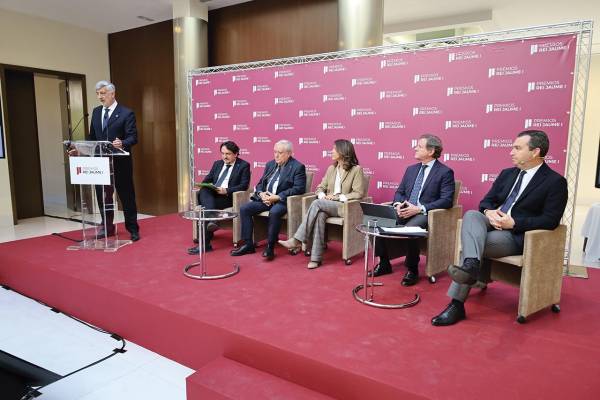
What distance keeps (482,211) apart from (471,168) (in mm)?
1043

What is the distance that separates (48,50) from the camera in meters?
6.50

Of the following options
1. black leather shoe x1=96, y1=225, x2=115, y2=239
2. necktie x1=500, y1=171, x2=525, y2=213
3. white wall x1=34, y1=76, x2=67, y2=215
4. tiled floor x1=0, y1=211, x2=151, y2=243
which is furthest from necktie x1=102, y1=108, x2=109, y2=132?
white wall x1=34, y1=76, x2=67, y2=215

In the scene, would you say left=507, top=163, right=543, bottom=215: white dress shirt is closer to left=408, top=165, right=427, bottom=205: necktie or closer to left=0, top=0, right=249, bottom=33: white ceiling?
left=408, top=165, right=427, bottom=205: necktie

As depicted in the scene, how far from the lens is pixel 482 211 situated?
2828 millimetres

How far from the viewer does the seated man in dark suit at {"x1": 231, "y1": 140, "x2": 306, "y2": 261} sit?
12.1ft

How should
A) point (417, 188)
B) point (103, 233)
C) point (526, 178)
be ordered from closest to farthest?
point (526, 178) < point (417, 188) < point (103, 233)

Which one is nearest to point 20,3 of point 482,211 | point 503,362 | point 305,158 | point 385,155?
point 305,158

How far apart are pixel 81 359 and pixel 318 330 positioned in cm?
142

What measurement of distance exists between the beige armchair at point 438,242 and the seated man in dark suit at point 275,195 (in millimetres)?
1081

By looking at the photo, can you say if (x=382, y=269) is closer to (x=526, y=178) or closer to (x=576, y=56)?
(x=526, y=178)

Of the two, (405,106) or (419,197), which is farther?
(405,106)

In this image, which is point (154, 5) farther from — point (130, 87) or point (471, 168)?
point (471, 168)

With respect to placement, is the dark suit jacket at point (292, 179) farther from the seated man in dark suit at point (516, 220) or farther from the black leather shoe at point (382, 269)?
the seated man in dark suit at point (516, 220)

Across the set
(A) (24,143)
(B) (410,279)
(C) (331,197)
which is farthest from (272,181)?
(A) (24,143)
